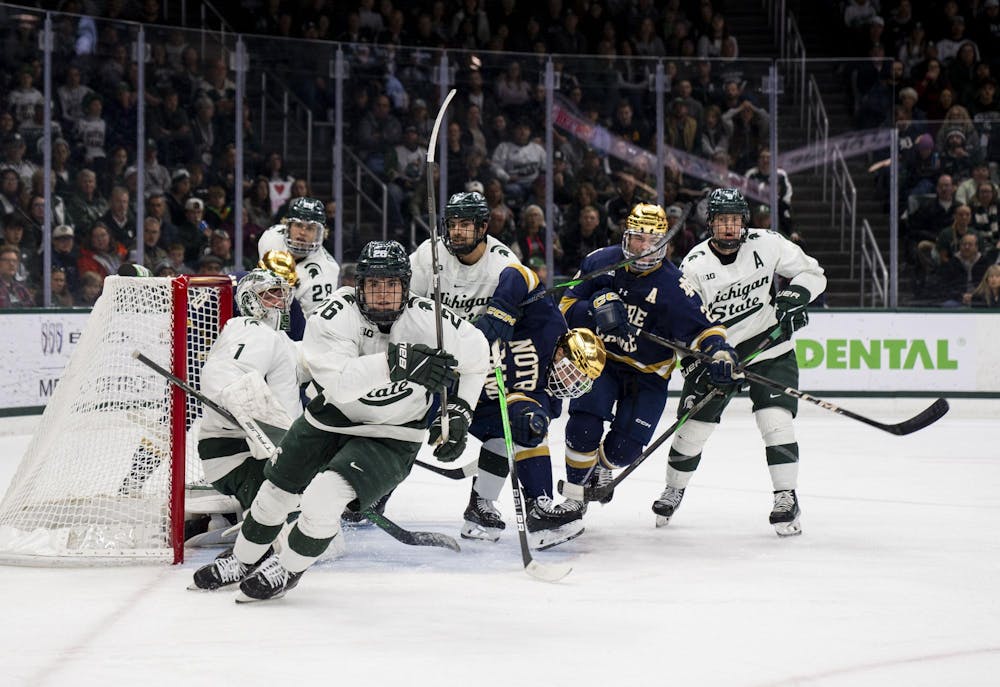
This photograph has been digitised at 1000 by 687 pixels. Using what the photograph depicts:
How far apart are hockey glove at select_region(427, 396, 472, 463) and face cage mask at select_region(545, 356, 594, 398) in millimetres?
999

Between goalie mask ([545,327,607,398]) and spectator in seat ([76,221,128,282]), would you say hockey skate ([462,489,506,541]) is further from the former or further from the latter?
spectator in seat ([76,221,128,282])

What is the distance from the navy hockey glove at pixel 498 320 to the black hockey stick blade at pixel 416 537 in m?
0.69

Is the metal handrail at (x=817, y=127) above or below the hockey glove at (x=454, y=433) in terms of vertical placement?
above

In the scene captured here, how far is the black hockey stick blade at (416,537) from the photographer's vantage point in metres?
4.63

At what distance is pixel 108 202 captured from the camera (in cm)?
827

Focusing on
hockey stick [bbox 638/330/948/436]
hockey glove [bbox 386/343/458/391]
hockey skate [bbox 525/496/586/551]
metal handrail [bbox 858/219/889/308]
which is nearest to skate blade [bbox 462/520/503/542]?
hockey skate [bbox 525/496/586/551]

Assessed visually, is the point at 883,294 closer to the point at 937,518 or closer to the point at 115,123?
the point at 937,518

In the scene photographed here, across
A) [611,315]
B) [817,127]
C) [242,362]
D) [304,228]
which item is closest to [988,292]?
[817,127]

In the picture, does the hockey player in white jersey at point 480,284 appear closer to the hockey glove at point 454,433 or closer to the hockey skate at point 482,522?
the hockey skate at point 482,522

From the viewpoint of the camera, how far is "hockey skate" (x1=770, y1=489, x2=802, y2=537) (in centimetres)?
498

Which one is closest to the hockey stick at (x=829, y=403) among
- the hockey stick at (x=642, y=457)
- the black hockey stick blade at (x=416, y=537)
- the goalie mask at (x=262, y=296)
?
the hockey stick at (x=642, y=457)

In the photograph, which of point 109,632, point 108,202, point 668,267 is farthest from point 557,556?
point 108,202

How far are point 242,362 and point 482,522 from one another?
107 cm

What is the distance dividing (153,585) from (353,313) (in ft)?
3.37
